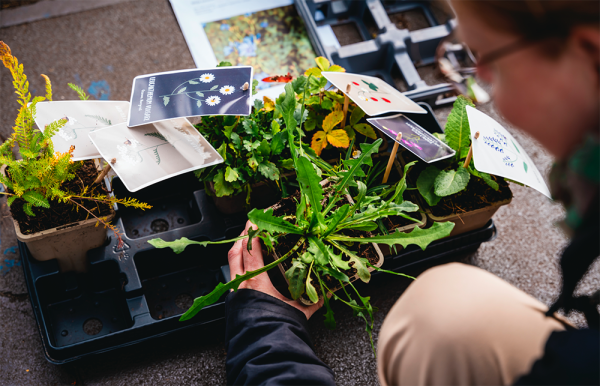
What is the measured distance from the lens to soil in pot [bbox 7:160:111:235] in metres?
0.92

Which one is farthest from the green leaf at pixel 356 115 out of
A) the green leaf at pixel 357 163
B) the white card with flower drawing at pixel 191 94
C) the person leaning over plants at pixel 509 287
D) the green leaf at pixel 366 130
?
the person leaning over plants at pixel 509 287

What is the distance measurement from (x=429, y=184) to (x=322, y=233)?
291mm

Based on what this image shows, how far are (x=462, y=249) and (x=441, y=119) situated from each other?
0.53 metres

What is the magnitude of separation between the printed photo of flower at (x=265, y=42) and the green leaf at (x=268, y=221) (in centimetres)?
84

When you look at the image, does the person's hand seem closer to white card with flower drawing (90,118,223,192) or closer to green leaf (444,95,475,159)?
white card with flower drawing (90,118,223,192)

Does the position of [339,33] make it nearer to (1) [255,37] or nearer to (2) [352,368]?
(1) [255,37]

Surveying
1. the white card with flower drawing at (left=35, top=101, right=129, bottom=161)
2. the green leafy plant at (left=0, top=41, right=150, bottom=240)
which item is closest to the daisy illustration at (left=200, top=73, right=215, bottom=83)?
the white card with flower drawing at (left=35, top=101, right=129, bottom=161)

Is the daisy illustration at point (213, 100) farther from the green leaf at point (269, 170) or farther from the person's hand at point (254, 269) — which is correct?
the person's hand at point (254, 269)

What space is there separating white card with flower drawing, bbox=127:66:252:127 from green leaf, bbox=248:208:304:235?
0.27 meters

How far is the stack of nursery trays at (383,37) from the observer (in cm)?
150

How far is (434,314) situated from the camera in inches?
18.4

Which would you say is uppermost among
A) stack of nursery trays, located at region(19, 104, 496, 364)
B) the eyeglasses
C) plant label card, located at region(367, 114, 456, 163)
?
the eyeglasses

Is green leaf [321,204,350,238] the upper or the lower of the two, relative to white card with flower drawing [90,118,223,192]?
lower

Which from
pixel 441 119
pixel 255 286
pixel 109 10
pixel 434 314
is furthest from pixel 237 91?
pixel 109 10
